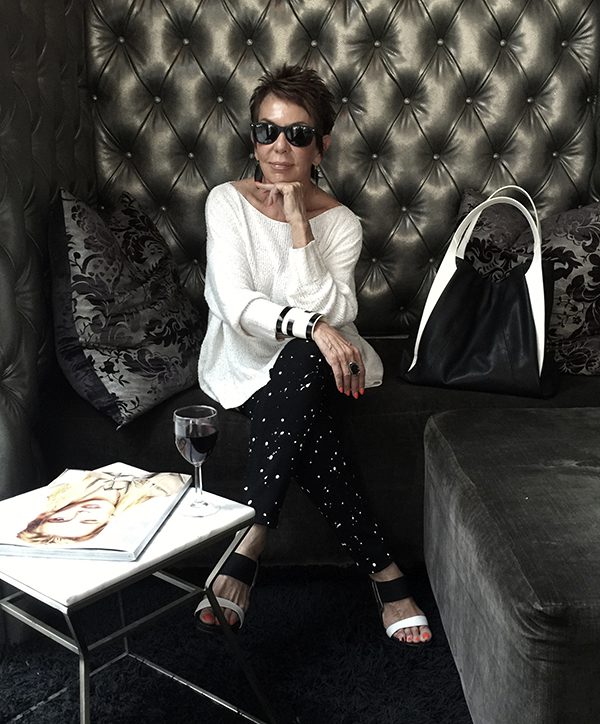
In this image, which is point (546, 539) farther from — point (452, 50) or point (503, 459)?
point (452, 50)

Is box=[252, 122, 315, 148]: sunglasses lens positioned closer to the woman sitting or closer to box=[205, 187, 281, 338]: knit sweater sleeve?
the woman sitting

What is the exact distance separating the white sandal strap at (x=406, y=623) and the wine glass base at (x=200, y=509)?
0.64 metres

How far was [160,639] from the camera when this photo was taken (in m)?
1.79

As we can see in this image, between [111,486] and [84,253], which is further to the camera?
[84,253]

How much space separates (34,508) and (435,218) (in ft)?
5.30

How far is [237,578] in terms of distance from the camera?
1808 mm

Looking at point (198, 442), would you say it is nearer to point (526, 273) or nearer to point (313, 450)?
point (313, 450)

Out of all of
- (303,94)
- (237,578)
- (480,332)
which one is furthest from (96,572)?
(303,94)

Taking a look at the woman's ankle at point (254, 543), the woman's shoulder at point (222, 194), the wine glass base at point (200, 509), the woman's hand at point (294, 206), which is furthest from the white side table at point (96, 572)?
the woman's shoulder at point (222, 194)

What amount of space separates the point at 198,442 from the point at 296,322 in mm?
617

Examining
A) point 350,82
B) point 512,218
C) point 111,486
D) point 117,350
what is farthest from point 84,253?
point 512,218

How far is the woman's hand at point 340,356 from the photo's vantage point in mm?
1848

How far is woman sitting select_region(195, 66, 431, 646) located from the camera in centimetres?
181

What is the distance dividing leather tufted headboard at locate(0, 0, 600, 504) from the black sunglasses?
500 millimetres
